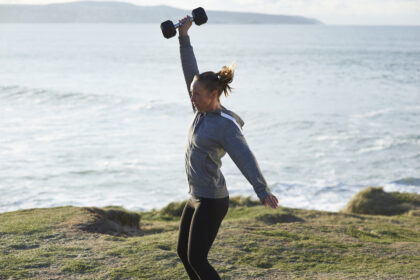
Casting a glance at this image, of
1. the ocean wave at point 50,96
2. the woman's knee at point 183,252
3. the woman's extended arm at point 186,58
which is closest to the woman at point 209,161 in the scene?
the woman's knee at point 183,252

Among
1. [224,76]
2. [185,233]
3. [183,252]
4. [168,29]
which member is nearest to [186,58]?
[168,29]

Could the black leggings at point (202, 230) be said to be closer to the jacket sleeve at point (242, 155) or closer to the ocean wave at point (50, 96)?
the jacket sleeve at point (242, 155)

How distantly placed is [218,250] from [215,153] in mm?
2852

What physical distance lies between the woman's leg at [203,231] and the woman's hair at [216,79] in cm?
88

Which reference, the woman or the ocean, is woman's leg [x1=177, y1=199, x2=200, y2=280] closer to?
the woman

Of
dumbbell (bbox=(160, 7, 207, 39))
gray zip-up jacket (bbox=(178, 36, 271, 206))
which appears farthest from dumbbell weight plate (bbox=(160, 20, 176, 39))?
gray zip-up jacket (bbox=(178, 36, 271, 206))

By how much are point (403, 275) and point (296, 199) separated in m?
11.2

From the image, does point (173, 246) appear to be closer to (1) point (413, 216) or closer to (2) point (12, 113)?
(1) point (413, 216)

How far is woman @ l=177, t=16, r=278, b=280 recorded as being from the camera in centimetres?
388

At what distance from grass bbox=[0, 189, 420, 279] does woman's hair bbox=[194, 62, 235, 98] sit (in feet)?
8.23

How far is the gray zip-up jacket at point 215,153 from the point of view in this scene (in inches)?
152

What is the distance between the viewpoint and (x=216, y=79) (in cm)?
395

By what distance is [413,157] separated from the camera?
2291cm

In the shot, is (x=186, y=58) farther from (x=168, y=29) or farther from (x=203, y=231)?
(x=203, y=231)
